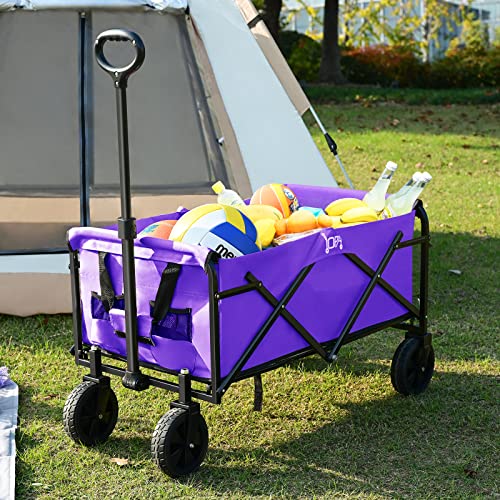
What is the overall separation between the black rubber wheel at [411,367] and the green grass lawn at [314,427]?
1.8 inches

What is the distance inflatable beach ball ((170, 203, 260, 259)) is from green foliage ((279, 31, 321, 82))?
13.0 m

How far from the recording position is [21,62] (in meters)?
5.96

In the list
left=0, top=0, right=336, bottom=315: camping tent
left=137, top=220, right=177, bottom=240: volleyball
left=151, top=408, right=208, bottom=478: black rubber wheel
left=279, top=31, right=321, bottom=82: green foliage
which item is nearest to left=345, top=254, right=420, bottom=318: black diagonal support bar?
left=137, top=220, right=177, bottom=240: volleyball

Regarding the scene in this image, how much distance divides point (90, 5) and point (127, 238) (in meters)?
1.85

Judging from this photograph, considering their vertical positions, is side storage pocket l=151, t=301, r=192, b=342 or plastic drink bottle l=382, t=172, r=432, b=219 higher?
plastic drink bottle l=382, t=172, r=432, b=219

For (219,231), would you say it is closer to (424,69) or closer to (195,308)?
(195,308)

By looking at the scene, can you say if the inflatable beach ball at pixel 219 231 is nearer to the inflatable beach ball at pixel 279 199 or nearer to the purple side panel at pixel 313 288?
the purple side panel at pixel 313 288

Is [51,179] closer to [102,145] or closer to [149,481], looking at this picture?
[102,145]

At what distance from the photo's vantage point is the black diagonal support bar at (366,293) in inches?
115

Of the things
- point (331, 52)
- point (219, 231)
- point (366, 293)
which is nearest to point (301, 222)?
point (366, 293)

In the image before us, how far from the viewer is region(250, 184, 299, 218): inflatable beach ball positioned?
10.5 ft

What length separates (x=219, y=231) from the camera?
271 cm

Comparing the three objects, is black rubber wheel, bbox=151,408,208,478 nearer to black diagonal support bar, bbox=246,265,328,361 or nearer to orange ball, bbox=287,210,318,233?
black diagonal support bar, bbox=246,265,328,361

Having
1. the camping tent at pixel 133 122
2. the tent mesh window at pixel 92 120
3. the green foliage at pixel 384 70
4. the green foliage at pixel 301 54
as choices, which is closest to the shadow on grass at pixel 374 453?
the camping tent at pixel 133 122
